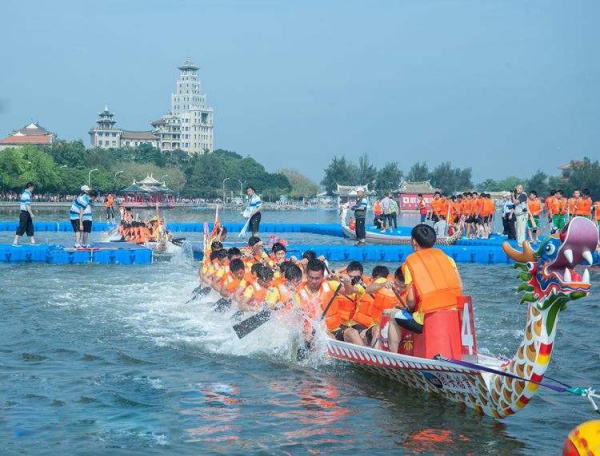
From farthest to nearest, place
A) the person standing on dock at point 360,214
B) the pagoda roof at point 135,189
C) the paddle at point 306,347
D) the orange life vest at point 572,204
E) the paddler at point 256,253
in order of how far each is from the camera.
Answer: the pagoda roof at point 135,189 < the person standing on dock at point 360,214 < the orange life vest at point 572,204 < the paddler at point 256,253 < the paddle at point 306,347

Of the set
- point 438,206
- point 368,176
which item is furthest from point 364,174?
point 438,206

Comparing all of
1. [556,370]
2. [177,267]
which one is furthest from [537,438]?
[177,267]

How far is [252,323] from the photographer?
11.8 m

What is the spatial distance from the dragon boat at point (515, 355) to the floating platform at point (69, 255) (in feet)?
49.2

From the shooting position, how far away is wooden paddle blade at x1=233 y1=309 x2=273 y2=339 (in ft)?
38.5

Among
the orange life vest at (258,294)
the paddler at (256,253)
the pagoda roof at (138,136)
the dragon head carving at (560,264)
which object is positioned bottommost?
the orange life vest at (258,294)

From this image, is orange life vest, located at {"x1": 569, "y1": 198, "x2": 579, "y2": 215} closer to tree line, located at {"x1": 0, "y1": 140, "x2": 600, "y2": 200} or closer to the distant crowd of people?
the distant crowd of people

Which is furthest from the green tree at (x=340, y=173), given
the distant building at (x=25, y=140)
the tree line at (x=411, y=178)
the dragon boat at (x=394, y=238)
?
the dragon boat at (x=394, y=238)

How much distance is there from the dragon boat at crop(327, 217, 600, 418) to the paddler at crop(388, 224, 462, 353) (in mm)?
113

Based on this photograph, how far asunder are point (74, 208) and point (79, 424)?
1558 centimetres

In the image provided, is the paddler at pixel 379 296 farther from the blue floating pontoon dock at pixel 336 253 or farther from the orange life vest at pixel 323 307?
the blue floating pontoon dock at pixel 336 253

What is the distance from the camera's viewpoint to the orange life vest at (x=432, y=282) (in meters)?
8.27

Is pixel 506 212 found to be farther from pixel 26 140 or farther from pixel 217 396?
pixel 26 140

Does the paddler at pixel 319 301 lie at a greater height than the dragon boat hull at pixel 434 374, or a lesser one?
greater
